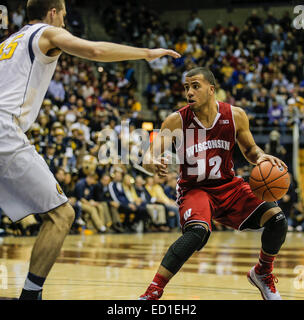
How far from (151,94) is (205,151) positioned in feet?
54.5

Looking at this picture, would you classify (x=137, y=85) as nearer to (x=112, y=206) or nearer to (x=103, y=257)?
(x=112, y=206)

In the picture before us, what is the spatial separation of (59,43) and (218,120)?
198cm

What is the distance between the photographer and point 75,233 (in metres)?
14.6

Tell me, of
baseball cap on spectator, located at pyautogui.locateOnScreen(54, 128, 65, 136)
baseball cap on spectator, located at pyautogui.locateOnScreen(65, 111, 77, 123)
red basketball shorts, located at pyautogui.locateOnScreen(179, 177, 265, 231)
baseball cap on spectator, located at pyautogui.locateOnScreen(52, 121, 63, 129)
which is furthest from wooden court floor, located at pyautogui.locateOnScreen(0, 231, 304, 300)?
baseball cap on spectator, located at pyautogui.locateOnScreen(65, 111, 77, 123)

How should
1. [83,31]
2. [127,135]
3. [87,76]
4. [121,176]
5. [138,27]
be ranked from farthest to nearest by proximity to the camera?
[138,27] < [83,31] < [87,76] < [127,135] < [121,176]

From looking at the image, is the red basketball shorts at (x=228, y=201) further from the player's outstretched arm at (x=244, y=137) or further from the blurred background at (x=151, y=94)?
the blurred background at (x=151, y=94)

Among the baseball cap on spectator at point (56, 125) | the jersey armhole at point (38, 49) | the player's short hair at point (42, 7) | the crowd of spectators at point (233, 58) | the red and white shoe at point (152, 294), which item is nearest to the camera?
the jersey armhole at point (38, 49)

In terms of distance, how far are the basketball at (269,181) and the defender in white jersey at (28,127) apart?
4.89 feet

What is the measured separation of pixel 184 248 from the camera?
5035 mm

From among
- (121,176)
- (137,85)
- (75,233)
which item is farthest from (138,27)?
(75,233)

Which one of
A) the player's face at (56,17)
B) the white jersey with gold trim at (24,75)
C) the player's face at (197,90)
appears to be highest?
the player's face at (56,17)

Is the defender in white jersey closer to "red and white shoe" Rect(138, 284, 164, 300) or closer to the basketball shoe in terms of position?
the basketball shoe

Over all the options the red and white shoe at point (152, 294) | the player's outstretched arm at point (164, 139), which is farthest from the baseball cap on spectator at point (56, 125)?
the red and white shoe at point (152, 294)

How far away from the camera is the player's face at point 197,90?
5.59 metres
